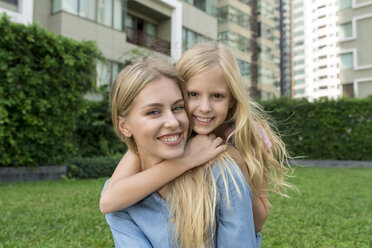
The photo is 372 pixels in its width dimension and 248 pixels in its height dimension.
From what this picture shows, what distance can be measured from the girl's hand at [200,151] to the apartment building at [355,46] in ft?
95.4

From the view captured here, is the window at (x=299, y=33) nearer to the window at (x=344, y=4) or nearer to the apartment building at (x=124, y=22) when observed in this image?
the window at (x=344, y=4)

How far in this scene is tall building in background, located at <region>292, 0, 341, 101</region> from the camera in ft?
239

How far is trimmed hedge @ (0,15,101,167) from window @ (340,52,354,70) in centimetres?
2604

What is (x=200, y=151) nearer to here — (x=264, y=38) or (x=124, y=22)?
(x=124, y=22)

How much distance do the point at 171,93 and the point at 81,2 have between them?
49.8ft

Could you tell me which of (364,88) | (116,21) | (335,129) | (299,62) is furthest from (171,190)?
(299,62)

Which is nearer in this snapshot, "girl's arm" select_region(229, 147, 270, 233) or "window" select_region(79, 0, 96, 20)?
"girl's arm" select_region(229, 147, 270, 233)

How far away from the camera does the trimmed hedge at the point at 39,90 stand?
8133 mm

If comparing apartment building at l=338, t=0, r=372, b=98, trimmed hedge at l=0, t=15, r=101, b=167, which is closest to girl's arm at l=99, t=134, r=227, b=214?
trimmed hedge at l=0, t=15, r=101, b=167

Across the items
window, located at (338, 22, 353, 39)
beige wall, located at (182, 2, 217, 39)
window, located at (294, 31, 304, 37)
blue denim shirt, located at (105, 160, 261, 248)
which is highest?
window, located at (294, 31, 304, 37)

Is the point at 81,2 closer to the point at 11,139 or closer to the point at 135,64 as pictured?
the point at 11,139

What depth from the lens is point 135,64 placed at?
1.85 meters

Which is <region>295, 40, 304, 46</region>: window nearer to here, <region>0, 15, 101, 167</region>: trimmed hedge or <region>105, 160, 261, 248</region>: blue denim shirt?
<region>0, 15, 101, 167</region>: trimmed hedge

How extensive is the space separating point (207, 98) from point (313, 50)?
91961mm
